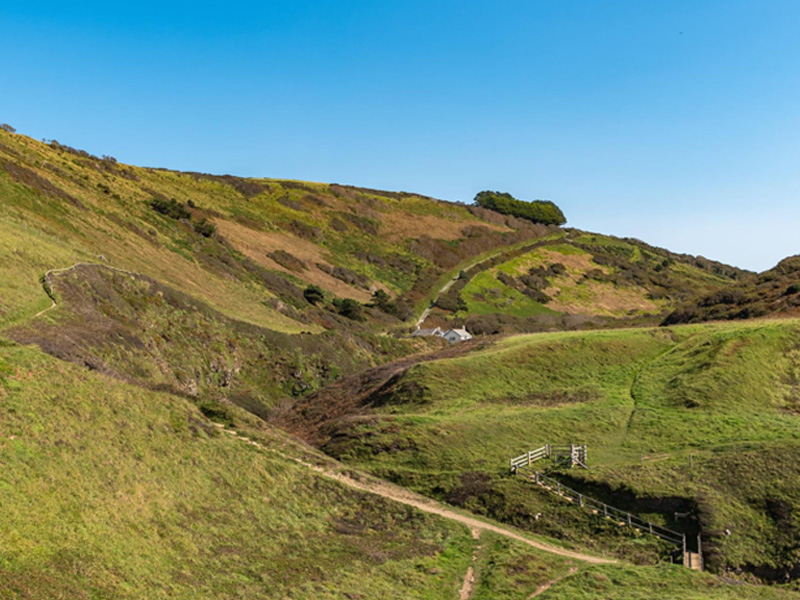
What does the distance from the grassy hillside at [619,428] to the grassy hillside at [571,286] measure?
4548cm

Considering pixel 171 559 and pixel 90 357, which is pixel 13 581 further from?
pixel 90 357

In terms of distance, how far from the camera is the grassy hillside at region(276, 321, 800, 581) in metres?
31.4

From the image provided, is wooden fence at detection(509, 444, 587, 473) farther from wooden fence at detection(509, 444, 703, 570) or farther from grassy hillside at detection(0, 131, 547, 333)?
grassy hillside at detection(0, 131, 547, 333)

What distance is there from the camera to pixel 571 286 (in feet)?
452

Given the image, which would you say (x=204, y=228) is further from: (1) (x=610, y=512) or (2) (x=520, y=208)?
(2) (x=520, y=208)

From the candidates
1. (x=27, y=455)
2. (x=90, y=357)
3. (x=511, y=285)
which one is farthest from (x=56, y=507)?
(x=511, y=285)

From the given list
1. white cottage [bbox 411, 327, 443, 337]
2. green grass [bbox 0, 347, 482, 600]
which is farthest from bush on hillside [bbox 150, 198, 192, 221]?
green grass [bbox 0, 347, 482, 600]

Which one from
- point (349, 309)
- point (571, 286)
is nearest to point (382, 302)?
point (349, 309)

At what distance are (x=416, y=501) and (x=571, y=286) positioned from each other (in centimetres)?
10814

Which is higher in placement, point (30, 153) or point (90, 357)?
point (30, 153)

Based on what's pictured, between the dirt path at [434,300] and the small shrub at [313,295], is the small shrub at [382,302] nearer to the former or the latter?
the dirt path at [434,300]

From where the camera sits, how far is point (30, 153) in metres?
89.3

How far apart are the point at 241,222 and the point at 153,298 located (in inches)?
2562

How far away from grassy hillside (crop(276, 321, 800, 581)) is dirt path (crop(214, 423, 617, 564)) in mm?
1454
